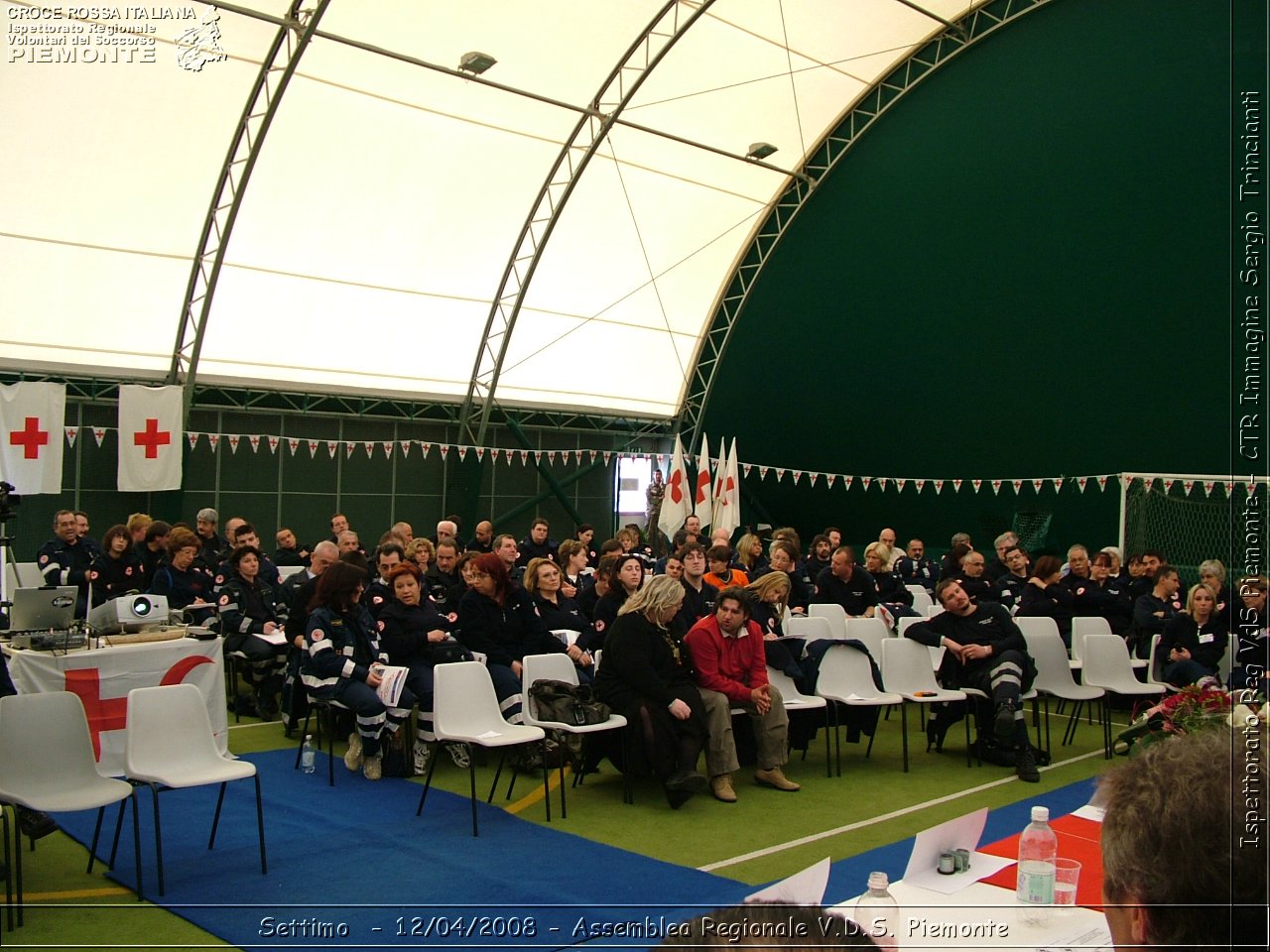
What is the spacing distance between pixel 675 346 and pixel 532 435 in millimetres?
2944

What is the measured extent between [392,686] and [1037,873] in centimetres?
427

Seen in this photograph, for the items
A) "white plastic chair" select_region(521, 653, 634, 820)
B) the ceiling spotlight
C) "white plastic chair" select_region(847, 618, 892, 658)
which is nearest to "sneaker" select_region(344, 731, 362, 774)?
"white plastic chair" select_region(521, 653, 634, 820)

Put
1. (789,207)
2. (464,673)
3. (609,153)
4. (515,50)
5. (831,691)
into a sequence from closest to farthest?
(464,673) → (831,691) → (515,50) → (609,153) → (789,207)

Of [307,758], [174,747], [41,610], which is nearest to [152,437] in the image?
[41,610]

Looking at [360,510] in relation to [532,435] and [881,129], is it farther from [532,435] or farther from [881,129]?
[881,129]

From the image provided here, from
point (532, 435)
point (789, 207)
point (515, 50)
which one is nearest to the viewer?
point (515, 50)

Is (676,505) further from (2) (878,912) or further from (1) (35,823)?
(2) (878,912)

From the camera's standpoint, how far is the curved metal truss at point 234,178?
11594 mm

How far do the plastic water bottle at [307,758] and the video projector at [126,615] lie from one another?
46.7 inches

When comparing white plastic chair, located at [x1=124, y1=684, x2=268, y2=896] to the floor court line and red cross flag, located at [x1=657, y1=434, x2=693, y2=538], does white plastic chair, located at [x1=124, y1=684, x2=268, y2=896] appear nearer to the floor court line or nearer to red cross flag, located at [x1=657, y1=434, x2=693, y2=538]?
the floor court line

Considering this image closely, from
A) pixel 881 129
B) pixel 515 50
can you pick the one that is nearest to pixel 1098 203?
pixel 881 129

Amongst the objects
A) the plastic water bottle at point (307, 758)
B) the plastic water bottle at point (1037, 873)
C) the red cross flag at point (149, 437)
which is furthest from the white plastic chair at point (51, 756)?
the red cross flag at point (149, 437)

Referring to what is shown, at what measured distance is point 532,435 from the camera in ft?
61.2

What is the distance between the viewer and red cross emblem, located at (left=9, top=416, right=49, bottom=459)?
35.2 ft
